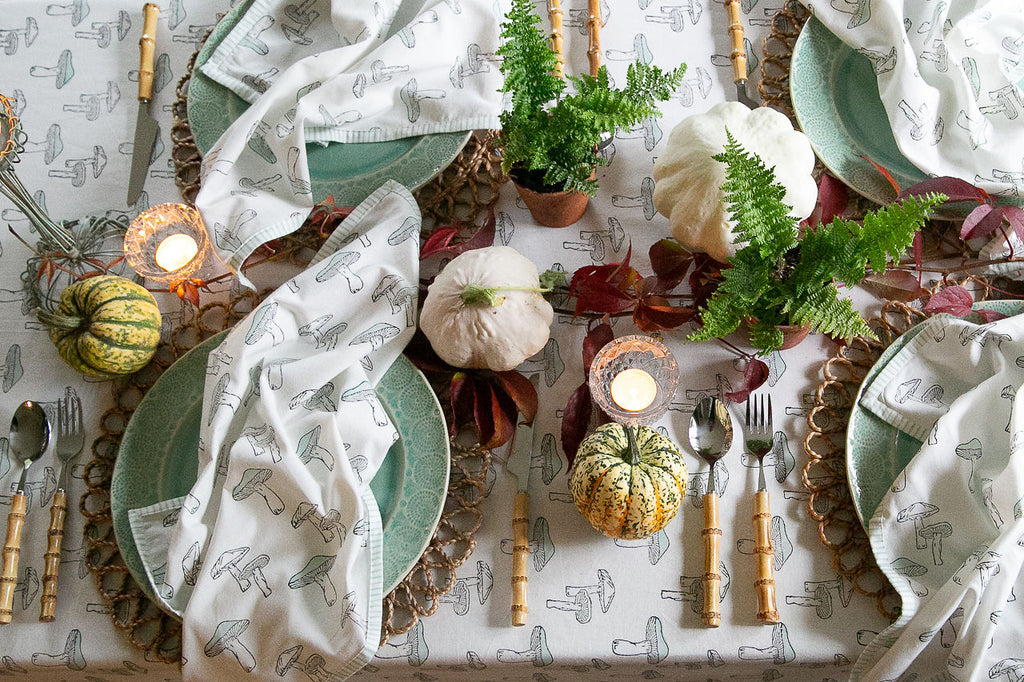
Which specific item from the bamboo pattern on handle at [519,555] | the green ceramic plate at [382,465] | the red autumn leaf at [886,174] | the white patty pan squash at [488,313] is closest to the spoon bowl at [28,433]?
the green ceramic plate at [382,465]

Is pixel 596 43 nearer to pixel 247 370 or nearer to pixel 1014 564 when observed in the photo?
pixel 247 370

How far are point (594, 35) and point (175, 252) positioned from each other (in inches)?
28.9

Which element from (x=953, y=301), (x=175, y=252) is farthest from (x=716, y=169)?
(x=175, y=252)

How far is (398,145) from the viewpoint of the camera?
1.19 m

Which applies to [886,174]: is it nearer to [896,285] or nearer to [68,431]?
[896,285]

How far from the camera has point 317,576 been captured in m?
0.96

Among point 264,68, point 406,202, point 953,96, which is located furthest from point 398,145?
point 953,96

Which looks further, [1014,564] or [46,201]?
[46,201]

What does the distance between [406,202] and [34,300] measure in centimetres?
59

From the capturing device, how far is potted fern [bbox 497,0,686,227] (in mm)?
955

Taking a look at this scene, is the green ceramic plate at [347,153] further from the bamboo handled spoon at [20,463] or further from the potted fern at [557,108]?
the bamboo handled spoon at [20,463]

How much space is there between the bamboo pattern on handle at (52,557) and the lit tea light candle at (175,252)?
0.35m

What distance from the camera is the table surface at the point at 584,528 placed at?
38.2 inches

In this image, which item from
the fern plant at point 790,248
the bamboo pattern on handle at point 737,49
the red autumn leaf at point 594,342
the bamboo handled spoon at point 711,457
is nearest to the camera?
the fern plant at point 790,248
